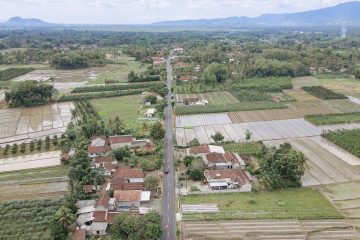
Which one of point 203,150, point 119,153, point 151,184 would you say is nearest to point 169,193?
point 151,184

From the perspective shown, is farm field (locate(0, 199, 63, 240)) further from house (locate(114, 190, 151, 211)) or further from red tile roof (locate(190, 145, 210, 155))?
red tile roof (locate(190, 145, 210, 155))

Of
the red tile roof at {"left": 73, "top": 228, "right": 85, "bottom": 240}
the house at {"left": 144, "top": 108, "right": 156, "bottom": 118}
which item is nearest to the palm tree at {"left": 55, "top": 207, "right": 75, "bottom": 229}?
the red tile roof at {"left": 73, "top": 228, "right": 85, "bottom": 240}

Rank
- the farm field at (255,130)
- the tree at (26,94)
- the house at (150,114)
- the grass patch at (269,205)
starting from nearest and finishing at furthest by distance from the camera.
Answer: the grass patch at (269,205) → the farm field at (255,130) → the house at (150,114) → the tree at (26,94)

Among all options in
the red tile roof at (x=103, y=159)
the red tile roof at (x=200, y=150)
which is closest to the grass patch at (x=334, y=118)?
the red tile roof at (x=200, y=150)

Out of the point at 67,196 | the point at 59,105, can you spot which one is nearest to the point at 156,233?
the point at 67,196

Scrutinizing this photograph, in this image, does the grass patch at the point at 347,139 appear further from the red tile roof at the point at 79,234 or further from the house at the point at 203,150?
the red tile roof at the point at 79,234

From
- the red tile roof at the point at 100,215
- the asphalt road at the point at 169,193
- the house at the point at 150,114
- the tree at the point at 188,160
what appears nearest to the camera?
the asphalt road at the point at 169,193

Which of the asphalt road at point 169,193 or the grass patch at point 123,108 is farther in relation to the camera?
the grass patch at point 123,108

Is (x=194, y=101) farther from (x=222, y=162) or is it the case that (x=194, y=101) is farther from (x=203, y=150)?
(x=222, y=162)
